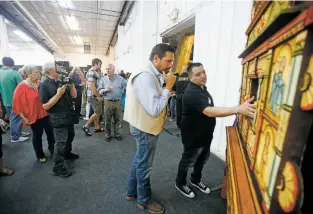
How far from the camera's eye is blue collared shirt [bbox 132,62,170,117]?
129cm

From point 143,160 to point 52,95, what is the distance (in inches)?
51.3

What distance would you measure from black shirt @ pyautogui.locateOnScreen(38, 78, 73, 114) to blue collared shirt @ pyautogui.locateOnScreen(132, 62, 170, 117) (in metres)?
1.15

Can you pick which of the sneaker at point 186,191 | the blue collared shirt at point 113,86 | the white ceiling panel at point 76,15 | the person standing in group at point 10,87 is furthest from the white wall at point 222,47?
the white ceiling panel at point 76,15

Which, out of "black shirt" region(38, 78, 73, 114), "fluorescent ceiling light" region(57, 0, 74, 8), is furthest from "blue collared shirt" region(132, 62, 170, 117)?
"fluorescent ceiling light" region(57, 0, 74, 8)

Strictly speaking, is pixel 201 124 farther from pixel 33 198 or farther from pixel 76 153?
pixel 76 153

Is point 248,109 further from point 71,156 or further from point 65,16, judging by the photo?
point 65,16

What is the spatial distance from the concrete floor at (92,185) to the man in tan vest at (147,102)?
471 mm

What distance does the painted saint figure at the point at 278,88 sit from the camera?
0.57m

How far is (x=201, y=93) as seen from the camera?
1.52m

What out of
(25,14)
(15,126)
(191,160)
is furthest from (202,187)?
(25,14)

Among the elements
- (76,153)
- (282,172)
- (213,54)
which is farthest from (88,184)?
(213,54)

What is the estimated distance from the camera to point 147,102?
51.3 inches

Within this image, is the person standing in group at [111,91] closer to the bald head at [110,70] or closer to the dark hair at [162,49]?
the bald head at [110,70]

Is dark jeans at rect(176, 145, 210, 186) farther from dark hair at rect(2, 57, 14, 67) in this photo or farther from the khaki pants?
dark hair at rect(2, 57, 14, 67)
